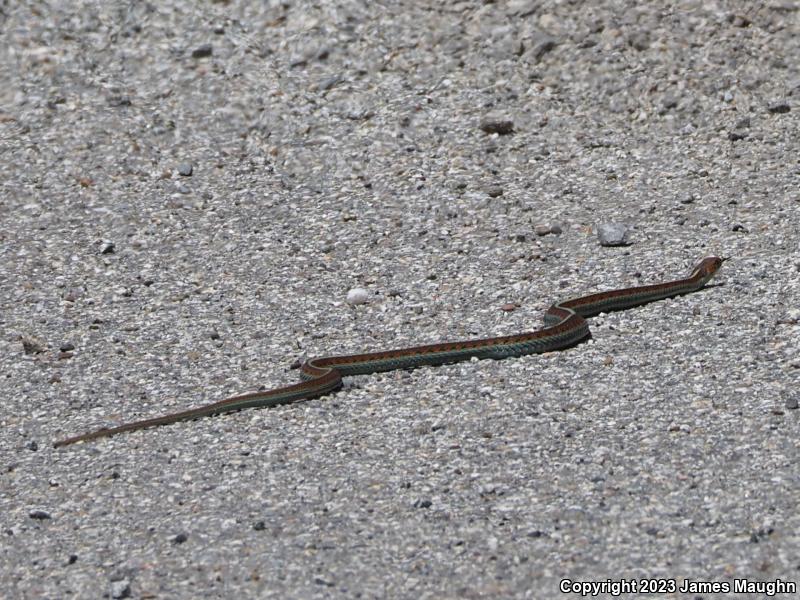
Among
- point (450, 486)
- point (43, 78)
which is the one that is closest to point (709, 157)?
point (450, 486)

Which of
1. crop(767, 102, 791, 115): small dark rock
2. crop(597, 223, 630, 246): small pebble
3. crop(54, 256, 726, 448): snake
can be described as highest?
crop(54, 256, 726, 448): snake

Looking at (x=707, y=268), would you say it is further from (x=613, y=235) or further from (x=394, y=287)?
(x=394, y=287)

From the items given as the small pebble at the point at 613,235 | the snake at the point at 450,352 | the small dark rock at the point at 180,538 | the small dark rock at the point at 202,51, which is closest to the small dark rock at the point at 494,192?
the small pebble at the point at 613,235

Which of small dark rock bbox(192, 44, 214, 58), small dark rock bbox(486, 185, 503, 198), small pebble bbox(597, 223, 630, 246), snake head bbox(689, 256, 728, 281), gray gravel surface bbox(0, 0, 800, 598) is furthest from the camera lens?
small dark rock bbox(192, 44, 214, 58)

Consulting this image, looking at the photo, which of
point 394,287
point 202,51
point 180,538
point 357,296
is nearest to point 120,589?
point 180,538

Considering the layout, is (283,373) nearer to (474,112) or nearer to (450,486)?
(450,486)

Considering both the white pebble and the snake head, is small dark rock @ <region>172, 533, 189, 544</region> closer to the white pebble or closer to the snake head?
the white pebble

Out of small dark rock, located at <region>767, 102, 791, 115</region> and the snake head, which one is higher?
the snake head

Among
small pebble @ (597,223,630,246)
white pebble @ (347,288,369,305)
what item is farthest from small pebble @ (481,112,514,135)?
white pebble @ (347,288,369,305)
